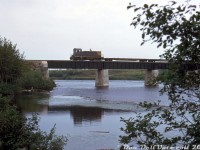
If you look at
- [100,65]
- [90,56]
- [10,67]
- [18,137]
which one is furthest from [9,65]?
[90,56]

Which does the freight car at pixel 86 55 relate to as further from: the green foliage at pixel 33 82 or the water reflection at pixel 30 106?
the water reflection at pixel 30 106

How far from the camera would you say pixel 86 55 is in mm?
121938

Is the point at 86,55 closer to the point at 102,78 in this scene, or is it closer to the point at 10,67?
the point at 102,78

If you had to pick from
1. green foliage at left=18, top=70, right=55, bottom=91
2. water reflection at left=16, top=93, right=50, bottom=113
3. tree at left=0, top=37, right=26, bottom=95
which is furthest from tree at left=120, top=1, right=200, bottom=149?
green foliage at left=18, top=70, right=55, bottom=91

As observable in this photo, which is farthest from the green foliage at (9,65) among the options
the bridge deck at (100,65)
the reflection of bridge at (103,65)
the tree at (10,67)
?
the bridge deck at (100,65)

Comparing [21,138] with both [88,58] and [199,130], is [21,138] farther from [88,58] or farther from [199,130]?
[88,58]

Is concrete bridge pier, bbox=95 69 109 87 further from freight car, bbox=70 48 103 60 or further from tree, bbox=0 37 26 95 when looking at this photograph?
tree, bbox=0 37 26 95

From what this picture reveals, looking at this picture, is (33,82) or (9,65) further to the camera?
(33,82)

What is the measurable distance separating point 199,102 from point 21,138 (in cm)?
1063

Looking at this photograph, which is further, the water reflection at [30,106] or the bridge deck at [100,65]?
the bridge deck at [100,65]

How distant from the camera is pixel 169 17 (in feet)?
17.0

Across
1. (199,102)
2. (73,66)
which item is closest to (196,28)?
(199,102)

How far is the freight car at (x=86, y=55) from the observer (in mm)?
120062

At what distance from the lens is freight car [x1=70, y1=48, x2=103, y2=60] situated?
394 ft
